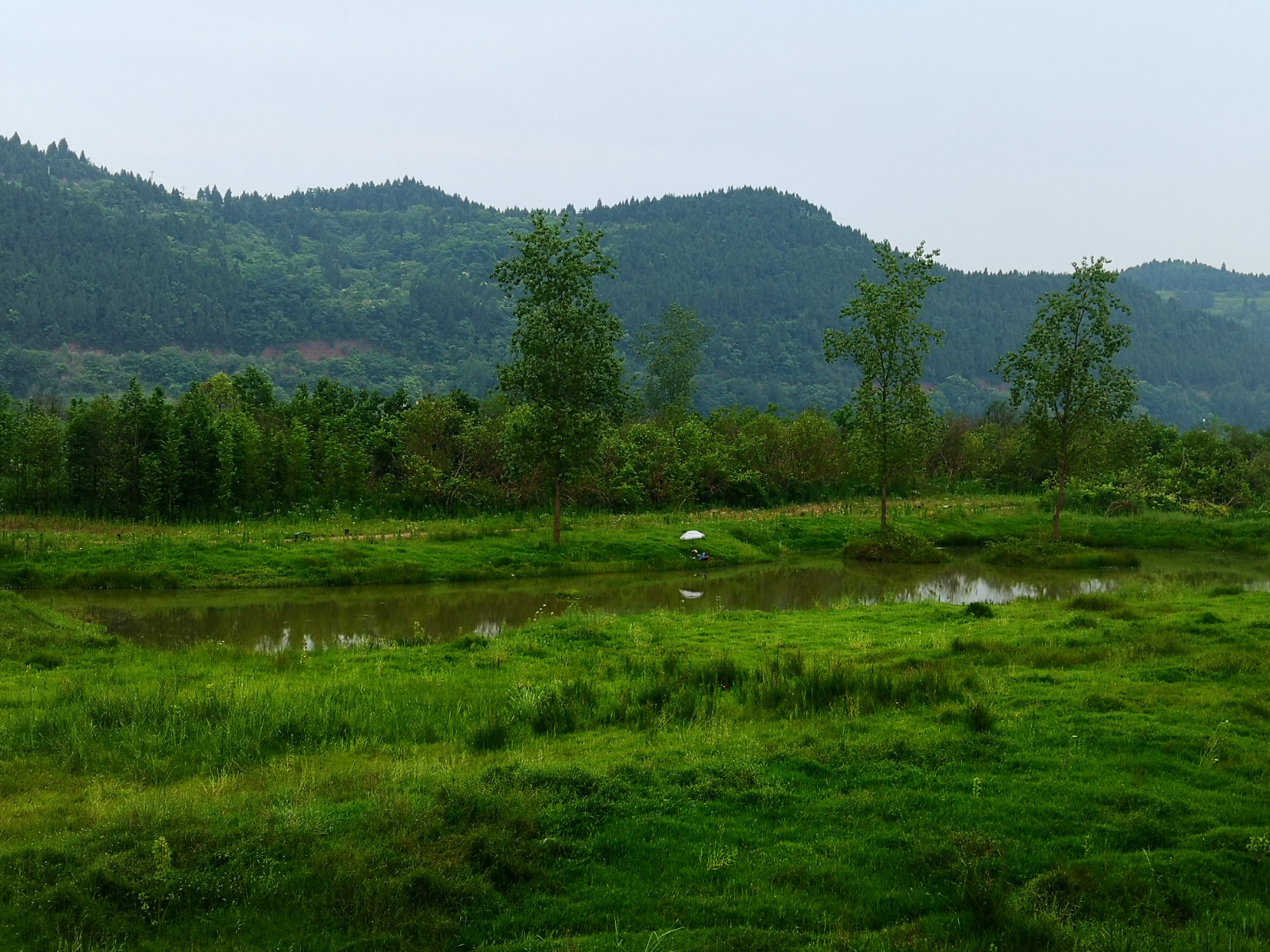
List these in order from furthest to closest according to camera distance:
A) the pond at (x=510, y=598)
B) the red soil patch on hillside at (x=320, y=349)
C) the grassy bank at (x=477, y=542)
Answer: the red soil patch on hillside at (x=320, y=349)
the grassy bank at (x=477, y=542)
the pond at (x=510, y=598)

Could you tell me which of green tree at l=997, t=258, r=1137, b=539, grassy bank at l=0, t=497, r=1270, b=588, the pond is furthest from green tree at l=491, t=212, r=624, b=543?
green tree at l=997, t=258, r=1137, b=539

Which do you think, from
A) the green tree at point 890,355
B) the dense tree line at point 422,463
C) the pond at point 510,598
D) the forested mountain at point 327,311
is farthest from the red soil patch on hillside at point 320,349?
the pond at point 510,598

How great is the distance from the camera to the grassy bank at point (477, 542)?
26438 millimetres

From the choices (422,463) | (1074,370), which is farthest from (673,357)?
(1074,370)

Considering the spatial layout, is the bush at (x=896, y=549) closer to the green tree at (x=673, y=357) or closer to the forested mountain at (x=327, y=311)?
the green tree at (x=673, y=357)

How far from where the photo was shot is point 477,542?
32.2m

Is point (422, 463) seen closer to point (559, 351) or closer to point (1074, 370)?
point (559, 351)

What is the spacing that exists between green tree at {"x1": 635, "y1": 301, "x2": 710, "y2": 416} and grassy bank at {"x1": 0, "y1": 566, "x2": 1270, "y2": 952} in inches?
2783

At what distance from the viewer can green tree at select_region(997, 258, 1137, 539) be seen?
113ft

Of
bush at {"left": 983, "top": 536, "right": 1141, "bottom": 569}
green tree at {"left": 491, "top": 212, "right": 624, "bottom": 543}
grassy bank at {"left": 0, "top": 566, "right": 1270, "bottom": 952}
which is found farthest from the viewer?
bush at {"left": 983, "top": 536, "right": 1141, "bottom": 569}

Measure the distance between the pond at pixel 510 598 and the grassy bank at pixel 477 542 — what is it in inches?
39.0

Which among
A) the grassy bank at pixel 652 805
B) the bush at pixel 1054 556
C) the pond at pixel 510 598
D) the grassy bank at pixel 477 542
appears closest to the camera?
the grassy bank at pixel 652 805

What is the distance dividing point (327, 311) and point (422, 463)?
117 m

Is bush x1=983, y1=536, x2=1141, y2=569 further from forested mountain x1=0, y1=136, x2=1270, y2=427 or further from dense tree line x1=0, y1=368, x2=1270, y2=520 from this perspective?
forested mountain x1=0, y1=136, x2=1270, y2=427
